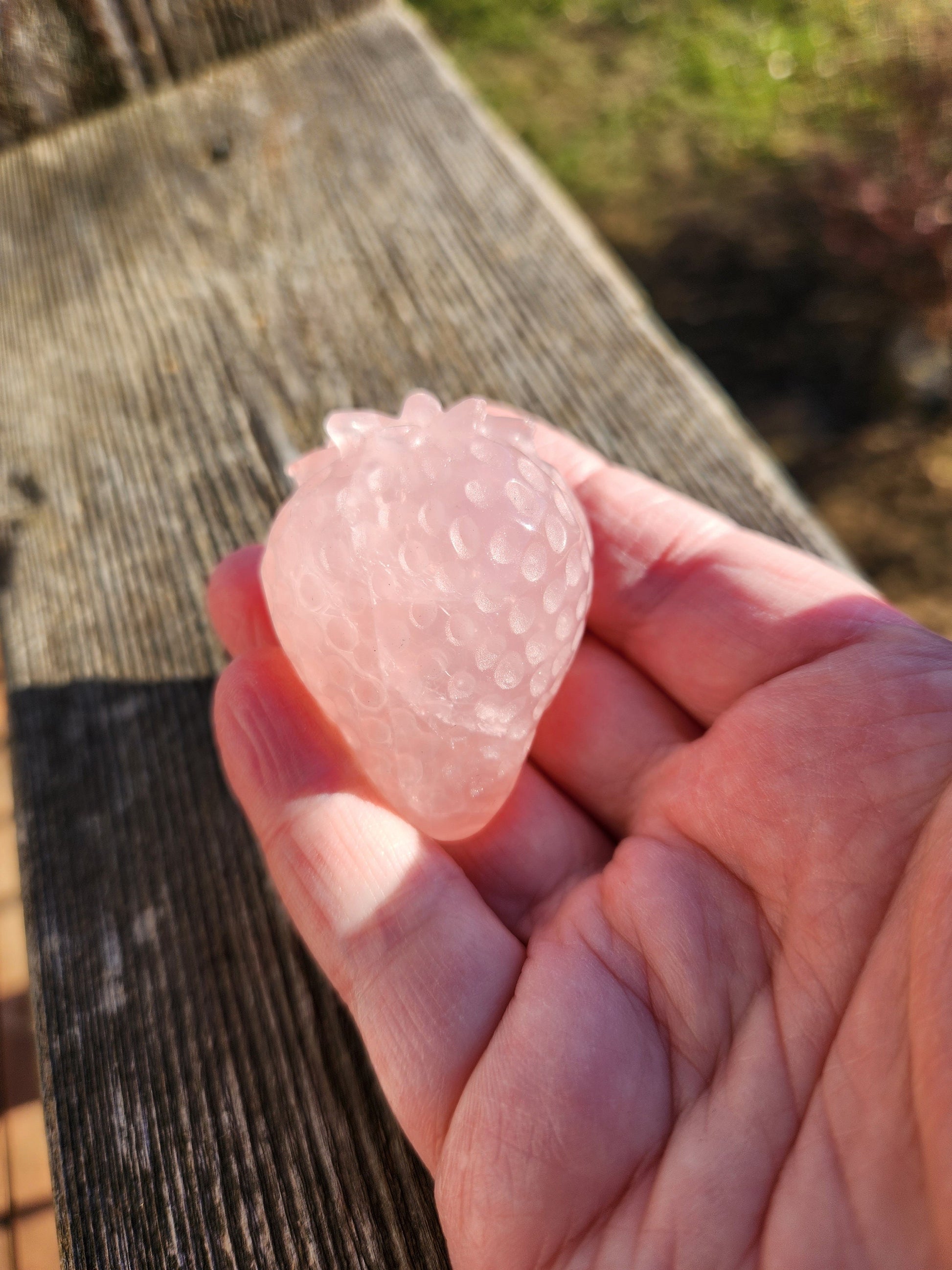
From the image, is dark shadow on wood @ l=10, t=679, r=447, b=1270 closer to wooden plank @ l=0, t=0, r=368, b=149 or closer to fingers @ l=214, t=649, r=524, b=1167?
fingers @ l=214, t=649, r=524, b=1167

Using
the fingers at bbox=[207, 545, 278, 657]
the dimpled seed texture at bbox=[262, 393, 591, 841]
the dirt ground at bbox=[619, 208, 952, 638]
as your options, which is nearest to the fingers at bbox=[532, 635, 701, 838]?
the dimpled seed texture at bbox=[262, 393, 591, 841]

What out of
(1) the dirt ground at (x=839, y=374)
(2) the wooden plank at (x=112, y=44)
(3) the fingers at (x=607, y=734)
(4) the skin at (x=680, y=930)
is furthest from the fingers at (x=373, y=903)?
(1) the dirt ground at (x=839, y=374)

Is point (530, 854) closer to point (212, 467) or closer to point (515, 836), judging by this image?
point (515, 836)

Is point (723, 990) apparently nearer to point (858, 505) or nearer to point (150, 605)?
point (150, 605)

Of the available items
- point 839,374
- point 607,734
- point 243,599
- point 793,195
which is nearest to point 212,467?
point 243,599

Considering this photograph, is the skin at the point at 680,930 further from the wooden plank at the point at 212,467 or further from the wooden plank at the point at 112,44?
the wooden plank at the point at 112,44
